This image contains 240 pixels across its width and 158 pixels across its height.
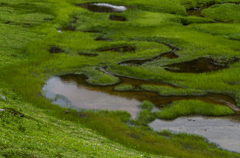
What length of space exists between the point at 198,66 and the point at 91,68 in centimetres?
1764

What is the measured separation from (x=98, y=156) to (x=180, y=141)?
10.6m

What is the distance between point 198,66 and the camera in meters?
41.4

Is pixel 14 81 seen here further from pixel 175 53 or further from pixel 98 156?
pixel 175 53

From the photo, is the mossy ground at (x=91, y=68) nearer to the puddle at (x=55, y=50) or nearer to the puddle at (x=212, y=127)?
the puddle at (x=55, y=50)

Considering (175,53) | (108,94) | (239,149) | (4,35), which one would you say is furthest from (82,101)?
(4,35)

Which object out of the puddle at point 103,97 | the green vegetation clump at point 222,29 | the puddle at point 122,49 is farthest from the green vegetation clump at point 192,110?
the green vegetation clump at point 222,29

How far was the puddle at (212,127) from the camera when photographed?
2375cm

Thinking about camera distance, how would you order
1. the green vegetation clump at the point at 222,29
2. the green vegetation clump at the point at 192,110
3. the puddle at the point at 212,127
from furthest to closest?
1. the green vegetation clump at the point at 222,29
2. the green vegetation clump at the point at 192,110
3. the puddle at the point at 212,127

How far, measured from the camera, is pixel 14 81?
3303cm

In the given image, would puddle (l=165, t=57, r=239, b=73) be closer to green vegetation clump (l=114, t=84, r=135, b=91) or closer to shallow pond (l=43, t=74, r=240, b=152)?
shallow pond (l=43, t=74, r=240, b=152)

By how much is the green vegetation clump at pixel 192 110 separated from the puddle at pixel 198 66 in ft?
36.6

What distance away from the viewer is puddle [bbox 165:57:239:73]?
39.8 metres

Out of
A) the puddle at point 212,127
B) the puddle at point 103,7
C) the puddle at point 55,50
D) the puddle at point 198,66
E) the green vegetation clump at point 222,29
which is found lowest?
the puddle at point 212,127

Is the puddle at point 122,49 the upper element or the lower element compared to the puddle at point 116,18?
lower
